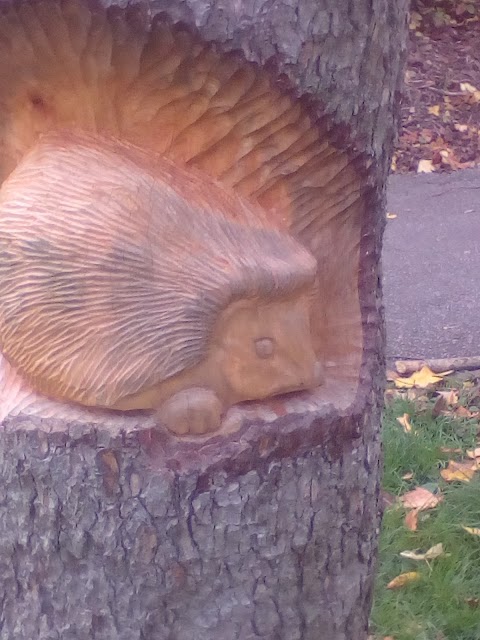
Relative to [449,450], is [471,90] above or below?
above

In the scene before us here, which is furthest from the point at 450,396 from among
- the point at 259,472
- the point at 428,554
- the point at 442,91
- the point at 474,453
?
the point at 442,91

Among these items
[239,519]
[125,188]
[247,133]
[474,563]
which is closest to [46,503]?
[239,519]

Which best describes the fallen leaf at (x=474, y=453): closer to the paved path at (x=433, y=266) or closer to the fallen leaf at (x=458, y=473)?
the fallen leaf at (x=458, y=473)

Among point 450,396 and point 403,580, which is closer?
point 403,580

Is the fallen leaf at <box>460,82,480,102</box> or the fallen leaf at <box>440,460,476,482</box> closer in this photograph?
the fallen leaf at <box>440,460,476,482</box>

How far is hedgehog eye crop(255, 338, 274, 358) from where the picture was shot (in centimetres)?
132

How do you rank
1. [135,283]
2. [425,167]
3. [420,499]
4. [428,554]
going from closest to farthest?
[135,283], [428,554], [420,499], [425,167]

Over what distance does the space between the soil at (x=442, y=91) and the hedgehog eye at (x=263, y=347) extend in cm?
432

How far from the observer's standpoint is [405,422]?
2.98 metres

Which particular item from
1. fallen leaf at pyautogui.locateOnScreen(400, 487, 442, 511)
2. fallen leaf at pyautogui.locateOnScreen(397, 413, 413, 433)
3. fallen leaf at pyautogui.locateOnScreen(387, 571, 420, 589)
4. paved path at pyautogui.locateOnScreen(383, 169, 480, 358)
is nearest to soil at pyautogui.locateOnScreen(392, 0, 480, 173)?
paved path at pyautogui.locateOnScreen(383, 169, 480, 358)

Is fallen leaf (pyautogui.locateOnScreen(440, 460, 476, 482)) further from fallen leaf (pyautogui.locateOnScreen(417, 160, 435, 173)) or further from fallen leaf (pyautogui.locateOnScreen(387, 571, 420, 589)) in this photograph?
fallen leaf (pyautogui.locateOnScreen(417, 160, 435, 173))

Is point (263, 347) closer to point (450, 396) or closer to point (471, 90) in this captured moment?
point (450, 396)

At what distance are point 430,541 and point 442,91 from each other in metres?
4.82

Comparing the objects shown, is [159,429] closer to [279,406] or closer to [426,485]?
[279,406]
